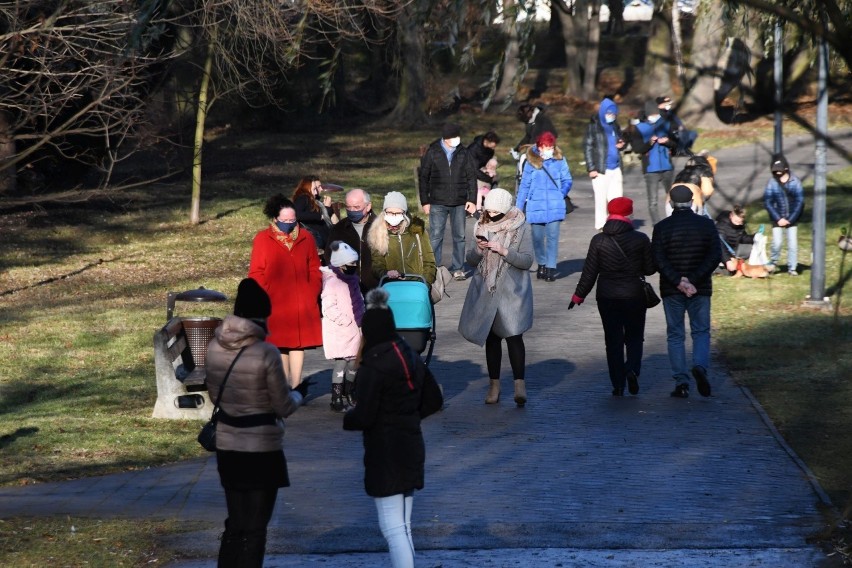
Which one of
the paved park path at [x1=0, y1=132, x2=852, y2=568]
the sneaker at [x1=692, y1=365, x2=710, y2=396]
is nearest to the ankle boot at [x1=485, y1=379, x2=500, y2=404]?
the paved park path at [x1=0, y1=132, x2=852, y2=568]

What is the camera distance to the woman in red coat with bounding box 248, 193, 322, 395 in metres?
11.1

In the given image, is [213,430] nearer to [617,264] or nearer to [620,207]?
[617,264]

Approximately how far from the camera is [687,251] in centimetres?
1130

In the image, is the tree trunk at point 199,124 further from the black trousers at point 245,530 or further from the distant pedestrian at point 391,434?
the black trousers at point 245,530

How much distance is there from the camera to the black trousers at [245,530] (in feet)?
21.0

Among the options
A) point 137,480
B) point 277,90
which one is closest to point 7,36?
point 137,480

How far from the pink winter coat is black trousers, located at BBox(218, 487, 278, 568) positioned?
447 cm

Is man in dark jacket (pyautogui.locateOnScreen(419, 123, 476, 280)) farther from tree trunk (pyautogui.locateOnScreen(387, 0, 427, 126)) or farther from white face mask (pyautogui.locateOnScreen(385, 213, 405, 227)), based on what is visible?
tree trunk (pyautogui.locateOnScreen(387, 0, 427, 126))

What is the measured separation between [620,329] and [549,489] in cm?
300

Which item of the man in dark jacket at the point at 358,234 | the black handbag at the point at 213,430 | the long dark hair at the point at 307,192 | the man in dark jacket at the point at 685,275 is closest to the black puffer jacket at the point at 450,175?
the long dark hair at the point at 307,192

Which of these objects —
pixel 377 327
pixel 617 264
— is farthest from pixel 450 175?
pixel 377 327

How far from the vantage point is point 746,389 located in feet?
38.9

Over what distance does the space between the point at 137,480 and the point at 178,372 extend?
6.37ft

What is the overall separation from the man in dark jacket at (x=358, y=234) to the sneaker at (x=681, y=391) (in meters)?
2.71
